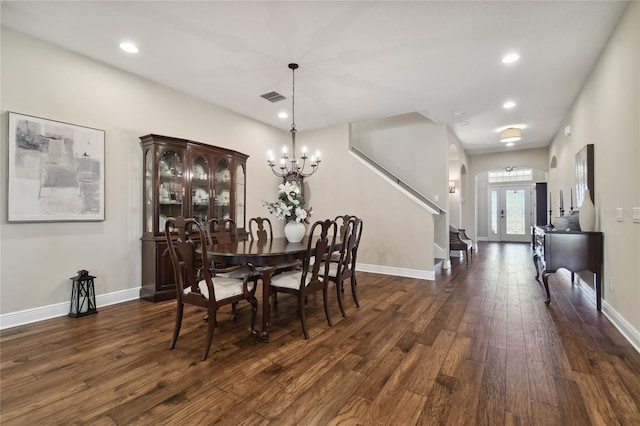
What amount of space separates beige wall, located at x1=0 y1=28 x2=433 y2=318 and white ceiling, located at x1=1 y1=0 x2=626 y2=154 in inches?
8.8

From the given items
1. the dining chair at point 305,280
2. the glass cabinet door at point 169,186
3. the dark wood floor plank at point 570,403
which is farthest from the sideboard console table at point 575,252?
the glass cabinet door at point 169,186

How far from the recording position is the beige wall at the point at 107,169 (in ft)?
9.23

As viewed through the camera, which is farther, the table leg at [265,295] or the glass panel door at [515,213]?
the glass panel door at [515,213]

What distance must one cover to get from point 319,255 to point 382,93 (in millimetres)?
2749

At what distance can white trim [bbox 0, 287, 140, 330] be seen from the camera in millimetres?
2766

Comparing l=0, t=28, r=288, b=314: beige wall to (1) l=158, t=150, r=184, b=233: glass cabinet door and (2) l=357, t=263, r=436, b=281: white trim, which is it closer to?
(1) l=158, t=150, r=184, b=233: glass cabinet door

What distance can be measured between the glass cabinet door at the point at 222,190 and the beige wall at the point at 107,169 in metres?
0.50

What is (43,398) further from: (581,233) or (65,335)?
(581,233)

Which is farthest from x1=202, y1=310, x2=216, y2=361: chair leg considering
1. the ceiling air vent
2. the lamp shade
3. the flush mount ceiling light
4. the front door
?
the front door

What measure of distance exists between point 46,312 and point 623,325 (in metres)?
Result: 5.44

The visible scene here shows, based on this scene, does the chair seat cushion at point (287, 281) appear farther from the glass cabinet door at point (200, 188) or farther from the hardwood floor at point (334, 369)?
the glass cabinet door at point (200, 188)

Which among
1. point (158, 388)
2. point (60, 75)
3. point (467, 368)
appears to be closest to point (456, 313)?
point (467, 368)

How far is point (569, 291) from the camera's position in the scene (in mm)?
3980

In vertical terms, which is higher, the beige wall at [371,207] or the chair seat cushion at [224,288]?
the beige wall at [371,207]
